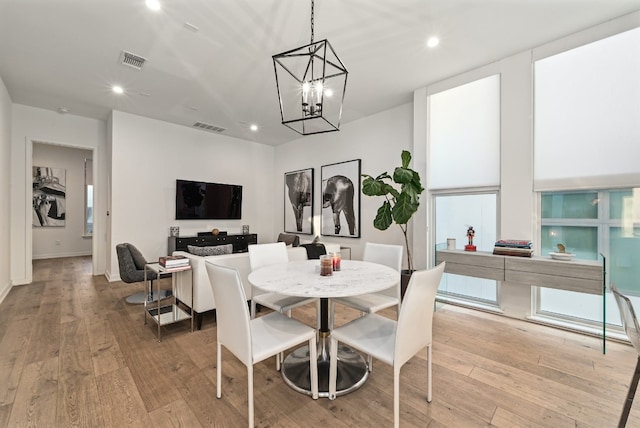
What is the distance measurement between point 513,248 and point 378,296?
1.72m

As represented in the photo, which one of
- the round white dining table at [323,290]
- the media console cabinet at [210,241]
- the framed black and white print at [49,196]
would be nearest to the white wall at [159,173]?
the media console cabinet at [210,241]

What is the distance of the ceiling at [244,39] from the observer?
2395mm

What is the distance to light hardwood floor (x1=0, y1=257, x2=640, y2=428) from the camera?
1.65 m

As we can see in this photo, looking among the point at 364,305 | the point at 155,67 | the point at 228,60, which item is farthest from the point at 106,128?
the point at 364,305

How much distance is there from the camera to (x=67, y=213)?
23.9 ft

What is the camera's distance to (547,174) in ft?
9.75

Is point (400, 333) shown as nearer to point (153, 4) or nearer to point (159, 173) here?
point (153, 4)

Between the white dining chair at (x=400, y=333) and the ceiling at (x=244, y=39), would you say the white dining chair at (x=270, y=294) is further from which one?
the ceiling at (x=244, y=39)

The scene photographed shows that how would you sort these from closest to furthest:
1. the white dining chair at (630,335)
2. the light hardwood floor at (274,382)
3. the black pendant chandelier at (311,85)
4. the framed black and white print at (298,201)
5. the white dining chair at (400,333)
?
the white dining chair at (630,335), the white dining chair at (400,333), the light hardwood floor at (274,382), the black pendant chandelier at (311,85), the framed black and white print at (298,201)

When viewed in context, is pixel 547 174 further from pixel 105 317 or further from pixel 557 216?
pixel 105 317

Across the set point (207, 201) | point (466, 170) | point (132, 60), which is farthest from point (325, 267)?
point (207, 201)

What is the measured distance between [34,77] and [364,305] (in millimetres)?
5099

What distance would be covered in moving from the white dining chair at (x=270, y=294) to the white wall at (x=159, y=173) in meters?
3.55

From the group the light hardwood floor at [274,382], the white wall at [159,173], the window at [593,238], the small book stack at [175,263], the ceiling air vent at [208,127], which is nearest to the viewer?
the light hardwood floor at [274,382]
